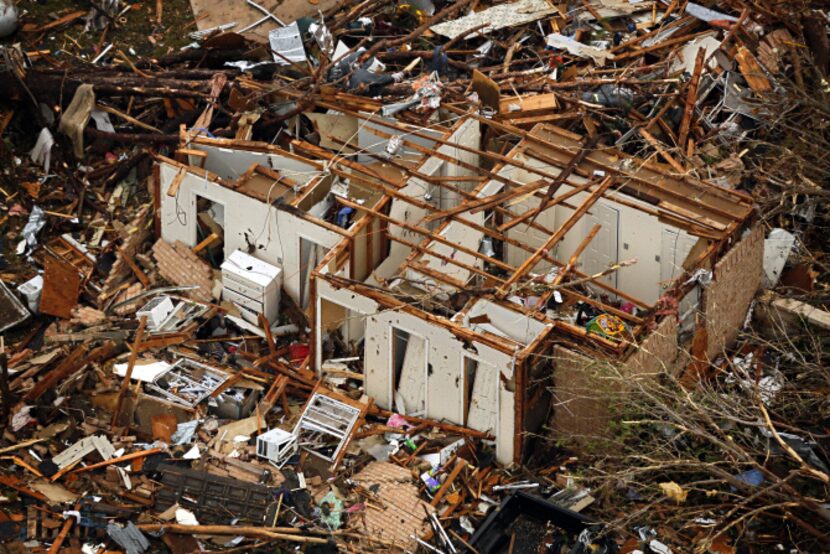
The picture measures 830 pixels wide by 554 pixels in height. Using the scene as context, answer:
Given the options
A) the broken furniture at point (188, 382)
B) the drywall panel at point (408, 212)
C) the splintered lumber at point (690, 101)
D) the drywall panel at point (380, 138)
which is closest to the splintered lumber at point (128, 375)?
the broken furniture at point (188, 382)

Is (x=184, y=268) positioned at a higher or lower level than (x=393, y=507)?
higher

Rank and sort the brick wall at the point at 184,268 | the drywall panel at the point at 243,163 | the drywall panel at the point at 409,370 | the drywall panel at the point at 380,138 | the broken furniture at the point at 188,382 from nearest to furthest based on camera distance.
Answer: the drywall panel at the point at 409,370 → the broken furniture at the point at 188,382 → the drywall panel at the point at 243,163 → the brick wall at the point at 184,268 → the drywall panel at the point at 380,138

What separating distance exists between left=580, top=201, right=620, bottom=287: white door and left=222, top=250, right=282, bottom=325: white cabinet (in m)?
4.87

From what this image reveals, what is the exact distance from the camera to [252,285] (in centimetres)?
2255

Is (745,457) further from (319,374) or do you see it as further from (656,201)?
(319,374)

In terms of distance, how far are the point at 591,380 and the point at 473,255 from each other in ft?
9.24

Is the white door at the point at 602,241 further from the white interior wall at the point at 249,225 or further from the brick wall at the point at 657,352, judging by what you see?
the white interior wall at the point at 249,225

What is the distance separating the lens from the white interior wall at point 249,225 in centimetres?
2223

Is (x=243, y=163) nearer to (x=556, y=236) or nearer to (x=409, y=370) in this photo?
(x=409, y=370)

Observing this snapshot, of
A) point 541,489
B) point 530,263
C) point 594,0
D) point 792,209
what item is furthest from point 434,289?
point 594,0

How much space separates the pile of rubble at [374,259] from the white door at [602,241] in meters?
→ 0.04

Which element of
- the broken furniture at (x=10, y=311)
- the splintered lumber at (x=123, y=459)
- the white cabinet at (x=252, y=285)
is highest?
the white cabinet at (x=252, y=285)

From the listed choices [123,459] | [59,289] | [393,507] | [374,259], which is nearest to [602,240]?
[374,259]

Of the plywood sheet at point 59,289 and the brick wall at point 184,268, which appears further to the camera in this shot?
the brick wall at point 184,268
